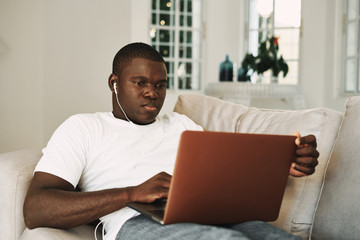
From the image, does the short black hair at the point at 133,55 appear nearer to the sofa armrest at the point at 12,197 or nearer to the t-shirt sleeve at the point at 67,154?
the t-shirt sleeve at the point at 67,154

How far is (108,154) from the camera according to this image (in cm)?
145

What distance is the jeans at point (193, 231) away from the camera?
100 centimetres

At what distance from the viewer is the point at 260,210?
119cm

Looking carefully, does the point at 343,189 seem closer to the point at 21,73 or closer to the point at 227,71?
the point at 227,71

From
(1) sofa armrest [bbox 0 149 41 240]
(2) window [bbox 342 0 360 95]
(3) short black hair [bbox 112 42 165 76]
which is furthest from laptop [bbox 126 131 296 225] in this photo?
(2) window [bbox 342 0 360 95]

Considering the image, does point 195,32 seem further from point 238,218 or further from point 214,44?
point 238,218

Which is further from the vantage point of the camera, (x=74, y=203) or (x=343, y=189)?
(x=343, y=189)

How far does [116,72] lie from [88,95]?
3058 millimetres

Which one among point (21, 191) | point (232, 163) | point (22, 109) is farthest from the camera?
point (22, 109)

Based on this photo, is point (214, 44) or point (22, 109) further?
point (214, 44)

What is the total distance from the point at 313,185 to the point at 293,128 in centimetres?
22

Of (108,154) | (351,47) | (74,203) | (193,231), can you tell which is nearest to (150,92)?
(108,154)

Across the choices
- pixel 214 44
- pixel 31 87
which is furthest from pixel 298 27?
pixel 31 87

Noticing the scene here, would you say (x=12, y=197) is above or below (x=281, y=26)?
below
